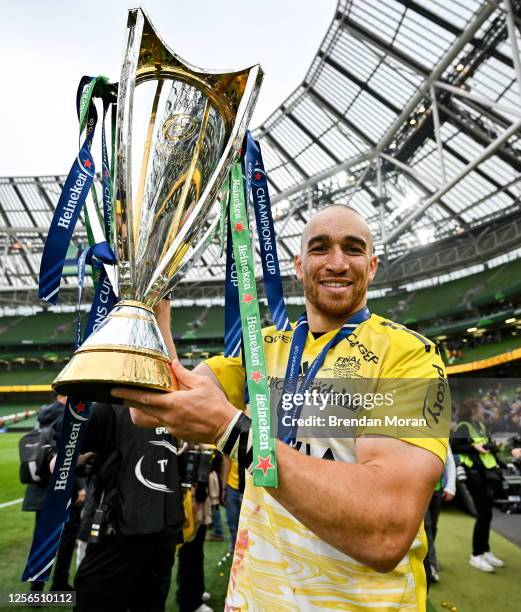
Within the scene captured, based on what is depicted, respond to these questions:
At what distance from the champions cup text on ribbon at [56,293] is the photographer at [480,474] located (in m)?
4.42

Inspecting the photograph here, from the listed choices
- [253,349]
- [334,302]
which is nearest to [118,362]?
[253,349]

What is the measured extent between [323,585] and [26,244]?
1357 inches

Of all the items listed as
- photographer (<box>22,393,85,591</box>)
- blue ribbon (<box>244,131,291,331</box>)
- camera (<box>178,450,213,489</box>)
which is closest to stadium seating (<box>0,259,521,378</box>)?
camera (<box>178,450,213,489</box>)

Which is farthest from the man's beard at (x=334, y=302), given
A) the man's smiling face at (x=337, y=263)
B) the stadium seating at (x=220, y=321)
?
the stadium seating at (x=220, y=321)

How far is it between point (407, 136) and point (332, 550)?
21132 millimetres

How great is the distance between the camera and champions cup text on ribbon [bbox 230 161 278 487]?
2.74 feet

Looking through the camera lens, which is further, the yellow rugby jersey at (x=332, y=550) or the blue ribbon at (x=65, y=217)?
the blue ribbon at (x=65, y=217)

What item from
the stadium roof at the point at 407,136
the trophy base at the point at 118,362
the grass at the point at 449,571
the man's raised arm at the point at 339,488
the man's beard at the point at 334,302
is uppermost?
the stadium roof at the point at 407,136

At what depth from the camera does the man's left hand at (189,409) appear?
2.91 ft

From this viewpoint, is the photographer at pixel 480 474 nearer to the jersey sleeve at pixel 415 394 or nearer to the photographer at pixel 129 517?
the photographer at pixel 129 517

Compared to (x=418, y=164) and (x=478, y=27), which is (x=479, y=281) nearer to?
(x=418, y=164)

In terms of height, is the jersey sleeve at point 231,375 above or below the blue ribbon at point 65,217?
below

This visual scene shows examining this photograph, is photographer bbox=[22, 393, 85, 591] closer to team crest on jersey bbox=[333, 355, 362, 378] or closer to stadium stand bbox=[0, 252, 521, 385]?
team crest on jersey bbox=[333, 355, 362, 378]

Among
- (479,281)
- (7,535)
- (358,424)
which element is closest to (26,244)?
(7,535)
